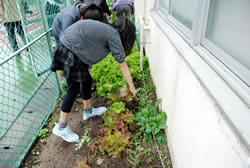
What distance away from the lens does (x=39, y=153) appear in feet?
7.07

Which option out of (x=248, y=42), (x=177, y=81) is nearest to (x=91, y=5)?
(x=177, y=81)

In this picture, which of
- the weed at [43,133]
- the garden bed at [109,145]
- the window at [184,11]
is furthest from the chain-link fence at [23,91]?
the window at [184,11]

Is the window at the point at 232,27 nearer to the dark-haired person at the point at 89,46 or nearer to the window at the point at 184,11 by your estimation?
the window at the point at 184,11

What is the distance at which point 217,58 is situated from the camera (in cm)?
105

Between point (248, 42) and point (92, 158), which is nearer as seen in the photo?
point (248, 42)

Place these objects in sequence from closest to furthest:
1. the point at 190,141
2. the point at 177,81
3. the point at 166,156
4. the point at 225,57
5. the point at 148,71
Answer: the point at 225,57 → the point at 190,141 → the point at 177,81 → the point at 166,156 → the point at 148,71

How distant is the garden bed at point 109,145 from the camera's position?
1.92 meters

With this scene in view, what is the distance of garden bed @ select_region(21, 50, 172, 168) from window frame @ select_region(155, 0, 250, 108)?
102cm

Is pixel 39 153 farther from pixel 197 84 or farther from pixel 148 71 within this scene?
pixel 148 71

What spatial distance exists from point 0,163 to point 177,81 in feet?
6.78

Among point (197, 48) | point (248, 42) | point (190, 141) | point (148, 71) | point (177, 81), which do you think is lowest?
point (148, 71)

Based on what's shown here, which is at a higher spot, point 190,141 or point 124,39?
point 124,39

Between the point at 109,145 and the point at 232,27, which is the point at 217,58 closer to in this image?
the point at 232,27

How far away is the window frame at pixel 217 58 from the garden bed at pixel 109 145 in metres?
1.02
